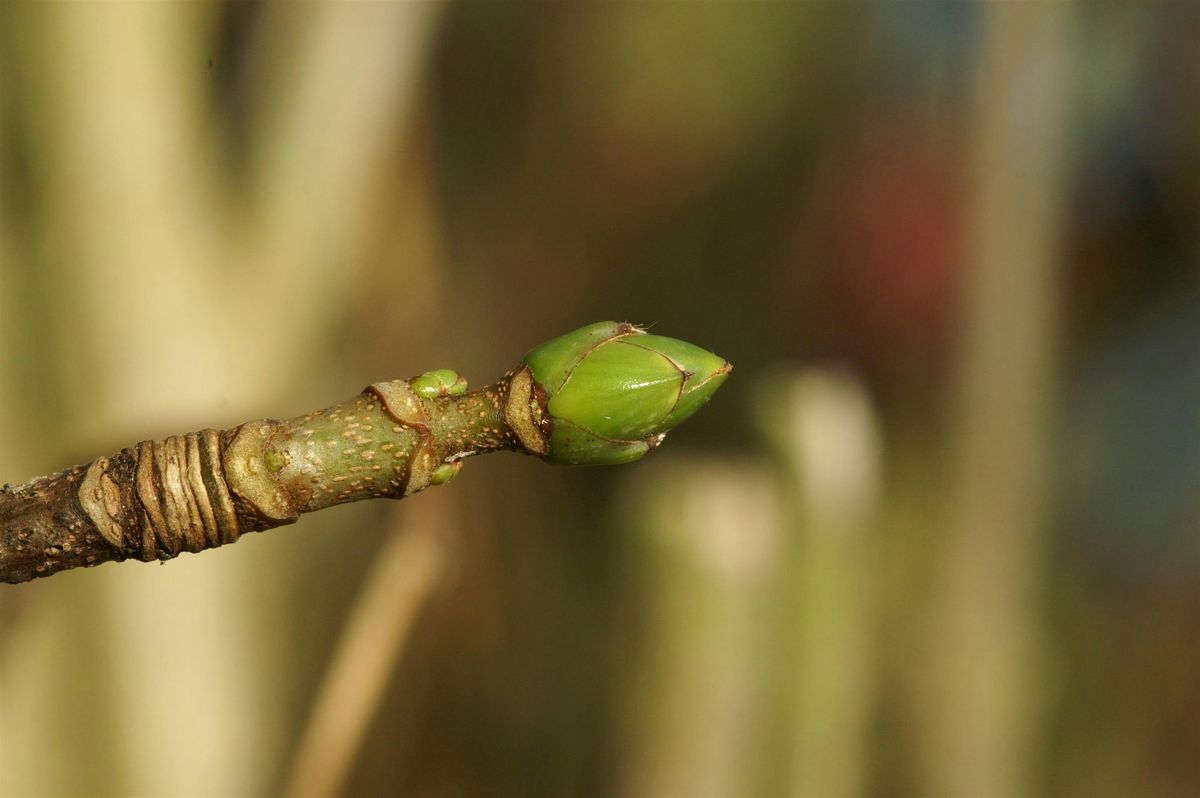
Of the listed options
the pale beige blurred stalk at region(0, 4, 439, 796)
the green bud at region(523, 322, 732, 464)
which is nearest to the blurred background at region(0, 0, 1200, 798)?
the pale beige blurred stalk at region(0, 4, 439, 796)

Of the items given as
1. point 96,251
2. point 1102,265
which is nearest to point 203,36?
point 96,251

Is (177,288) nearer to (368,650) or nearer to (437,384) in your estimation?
(368,650)

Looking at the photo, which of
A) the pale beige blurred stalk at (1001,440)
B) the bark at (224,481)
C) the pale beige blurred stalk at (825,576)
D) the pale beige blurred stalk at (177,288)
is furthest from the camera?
the pale beige blurred stalk at (1001,440)

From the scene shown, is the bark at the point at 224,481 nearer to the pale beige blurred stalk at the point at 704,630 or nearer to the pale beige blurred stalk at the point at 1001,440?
the pale beige blurred stalk at the point at 704,630

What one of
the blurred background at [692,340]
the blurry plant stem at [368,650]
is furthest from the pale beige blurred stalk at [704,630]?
the blurry plant stem at [368,650]

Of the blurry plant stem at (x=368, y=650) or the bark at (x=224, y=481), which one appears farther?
the blurry plant stem at (x=368, y=650)

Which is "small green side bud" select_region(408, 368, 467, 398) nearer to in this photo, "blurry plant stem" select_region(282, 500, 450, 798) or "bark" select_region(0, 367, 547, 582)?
"bark" select_region(0, 367, 547, 582)
